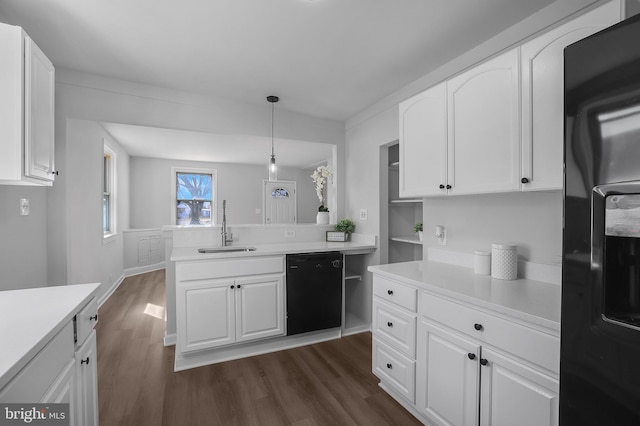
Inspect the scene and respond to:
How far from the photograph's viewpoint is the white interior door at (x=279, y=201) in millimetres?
7477

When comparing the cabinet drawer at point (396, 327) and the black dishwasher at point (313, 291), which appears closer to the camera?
the cabinet drawer at point (396, 327)

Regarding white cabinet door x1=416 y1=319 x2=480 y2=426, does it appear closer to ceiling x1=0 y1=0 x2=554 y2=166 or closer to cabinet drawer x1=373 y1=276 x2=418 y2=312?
cabinet drawer x1=373 y1=276 x2=418 y2=312

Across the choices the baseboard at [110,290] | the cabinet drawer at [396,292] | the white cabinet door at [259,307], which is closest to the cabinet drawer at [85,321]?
the white cabinet door at [259,307]

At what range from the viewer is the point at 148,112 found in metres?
2.78

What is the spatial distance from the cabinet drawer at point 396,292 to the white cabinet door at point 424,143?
0.67 meters

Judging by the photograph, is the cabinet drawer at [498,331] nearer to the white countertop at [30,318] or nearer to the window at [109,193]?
the white countertop at [30,318]

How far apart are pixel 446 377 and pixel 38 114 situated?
8.29 feet

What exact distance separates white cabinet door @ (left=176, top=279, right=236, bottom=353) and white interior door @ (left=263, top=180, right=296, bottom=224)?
497cm

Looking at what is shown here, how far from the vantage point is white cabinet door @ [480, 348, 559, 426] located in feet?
3.71

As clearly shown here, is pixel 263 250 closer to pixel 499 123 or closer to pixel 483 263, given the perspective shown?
pixel 483 263

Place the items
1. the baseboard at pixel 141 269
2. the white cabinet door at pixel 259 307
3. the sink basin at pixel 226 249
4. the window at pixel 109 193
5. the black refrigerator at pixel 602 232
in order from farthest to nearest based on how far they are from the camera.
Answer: the baseboard at pixel 141 269, the window at pixel 109 193, the sink basin at pixel 226 249, the white cabinet door at pixel 259 307, the black refrigerator at pixel 602 232

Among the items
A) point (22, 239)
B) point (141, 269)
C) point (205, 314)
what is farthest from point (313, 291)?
point (141, 269)

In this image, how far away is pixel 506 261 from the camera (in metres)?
1.72

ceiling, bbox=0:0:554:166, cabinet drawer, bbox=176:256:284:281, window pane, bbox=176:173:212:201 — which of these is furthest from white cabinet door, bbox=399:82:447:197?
window pane, bbox=176:173:212:201
